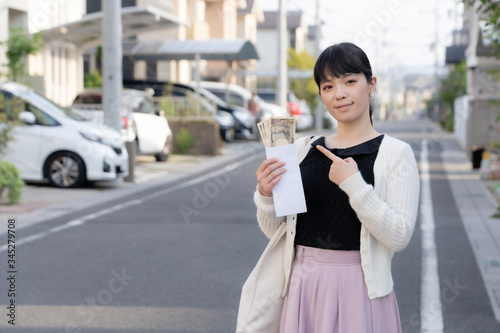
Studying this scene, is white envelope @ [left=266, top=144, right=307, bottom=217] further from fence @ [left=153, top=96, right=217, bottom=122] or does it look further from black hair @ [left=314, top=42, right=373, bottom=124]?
fence @ [left=153, top=96, right=217, bottom=122]

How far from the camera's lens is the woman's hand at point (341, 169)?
9.05 feet

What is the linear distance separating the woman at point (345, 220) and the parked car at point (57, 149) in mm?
11792

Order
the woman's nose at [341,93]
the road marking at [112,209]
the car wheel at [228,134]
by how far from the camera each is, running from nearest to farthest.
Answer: the woman's nose at [341,93]
the road marking at [112,209]
the car wheel at [228,134]

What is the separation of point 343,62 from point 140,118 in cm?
1688

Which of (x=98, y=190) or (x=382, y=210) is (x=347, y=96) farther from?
(x=98, y=190)

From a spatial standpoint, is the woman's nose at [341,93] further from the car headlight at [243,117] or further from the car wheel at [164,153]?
the car headlight at [243,117]

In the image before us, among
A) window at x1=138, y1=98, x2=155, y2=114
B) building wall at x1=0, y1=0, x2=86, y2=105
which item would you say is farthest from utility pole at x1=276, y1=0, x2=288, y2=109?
window at x1=138, y1=98, x2=155, y2=114

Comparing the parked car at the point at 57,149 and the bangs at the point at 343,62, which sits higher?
the bangs at the point at 343,62

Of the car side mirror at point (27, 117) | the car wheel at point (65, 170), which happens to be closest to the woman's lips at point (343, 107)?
the car side mirror at point (27, 117)

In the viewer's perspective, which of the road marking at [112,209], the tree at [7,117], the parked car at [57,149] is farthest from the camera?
the parked car at [57,149]

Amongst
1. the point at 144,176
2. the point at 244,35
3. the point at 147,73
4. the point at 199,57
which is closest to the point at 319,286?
the point at 144,176

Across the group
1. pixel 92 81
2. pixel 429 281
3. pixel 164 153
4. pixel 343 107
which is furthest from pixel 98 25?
pixel 343 107

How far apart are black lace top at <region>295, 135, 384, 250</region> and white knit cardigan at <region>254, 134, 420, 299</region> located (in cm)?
4

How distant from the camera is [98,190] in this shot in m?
14.6
